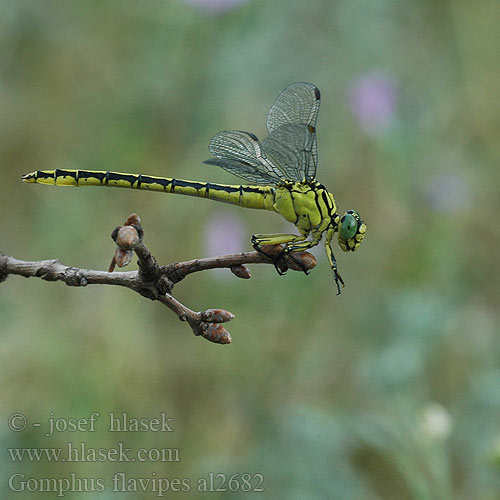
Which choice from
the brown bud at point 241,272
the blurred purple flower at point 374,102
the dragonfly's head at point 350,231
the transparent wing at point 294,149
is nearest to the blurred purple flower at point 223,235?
the blurred purple flower at point 374,102

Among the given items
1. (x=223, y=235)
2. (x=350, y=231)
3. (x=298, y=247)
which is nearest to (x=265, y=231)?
(x=223, y=235)

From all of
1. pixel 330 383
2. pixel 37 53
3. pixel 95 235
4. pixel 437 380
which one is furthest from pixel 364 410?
pixel 37 53

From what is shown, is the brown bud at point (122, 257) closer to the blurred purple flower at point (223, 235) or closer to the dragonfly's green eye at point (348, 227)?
the dragonfly's green eye at point (348, 227)

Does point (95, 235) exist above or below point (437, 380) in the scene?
above

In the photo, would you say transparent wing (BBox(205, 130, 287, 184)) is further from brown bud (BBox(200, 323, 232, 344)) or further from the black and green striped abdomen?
brown bud (BBox(200, 323, 232, 344))

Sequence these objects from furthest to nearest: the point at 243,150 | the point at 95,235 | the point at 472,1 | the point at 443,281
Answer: the point at 472,1, the point at 95,235, the point at 443,281, the point at 243,150

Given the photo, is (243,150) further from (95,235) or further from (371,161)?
(371,161)
